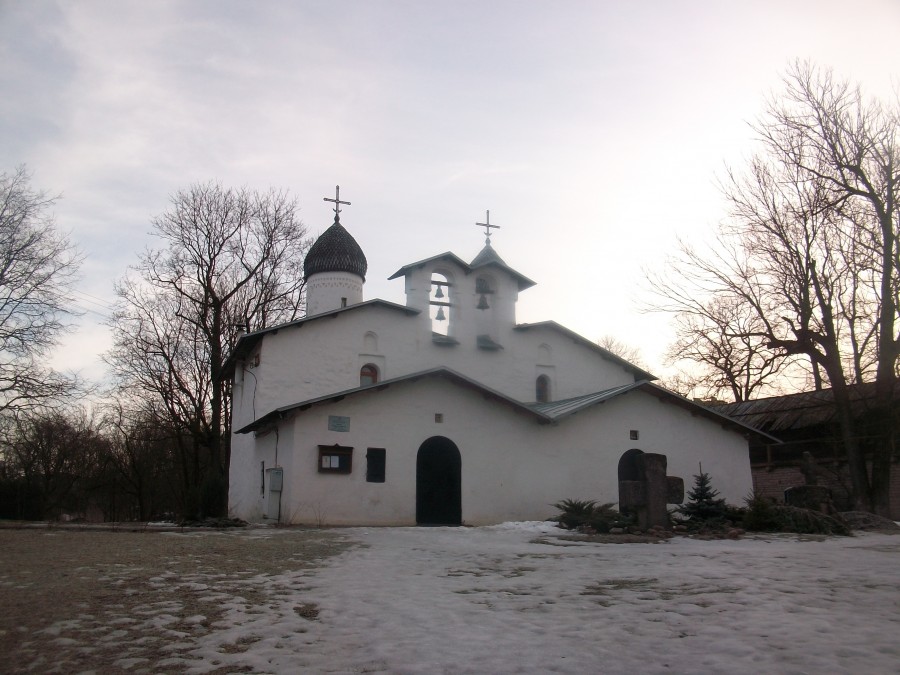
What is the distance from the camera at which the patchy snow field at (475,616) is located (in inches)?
160

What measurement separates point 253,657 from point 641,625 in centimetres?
243

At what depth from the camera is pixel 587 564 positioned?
8195 mm

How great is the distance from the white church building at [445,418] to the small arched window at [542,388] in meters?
0.06

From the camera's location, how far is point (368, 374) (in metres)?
23.7

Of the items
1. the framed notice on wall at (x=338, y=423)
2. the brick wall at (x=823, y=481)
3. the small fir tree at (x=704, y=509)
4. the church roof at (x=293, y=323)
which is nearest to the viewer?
the small fir tree at (x=704, y=509)

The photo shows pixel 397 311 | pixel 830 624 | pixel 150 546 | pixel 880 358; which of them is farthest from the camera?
pixel 397 311

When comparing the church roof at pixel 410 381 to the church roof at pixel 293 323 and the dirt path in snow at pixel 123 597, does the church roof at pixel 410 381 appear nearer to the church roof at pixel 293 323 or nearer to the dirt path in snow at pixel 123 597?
the church roof at pixel 293 323

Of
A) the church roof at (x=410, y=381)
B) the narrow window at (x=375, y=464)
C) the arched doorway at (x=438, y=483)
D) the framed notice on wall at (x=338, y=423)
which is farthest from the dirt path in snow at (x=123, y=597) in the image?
the arched doorway at (x=438, y=483)

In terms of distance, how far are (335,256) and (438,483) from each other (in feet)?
39.6

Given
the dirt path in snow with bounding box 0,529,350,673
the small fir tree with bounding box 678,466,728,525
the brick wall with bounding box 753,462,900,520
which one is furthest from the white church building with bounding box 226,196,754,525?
the dirt path in snow with bounding box 0,529,350,673

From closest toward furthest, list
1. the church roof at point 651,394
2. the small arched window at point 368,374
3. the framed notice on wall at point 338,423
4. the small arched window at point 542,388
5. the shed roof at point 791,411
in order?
1. the framed notice on wall at point 338,423
2. the church roof at point 651,394
3. the small arched window at point 368,374
4. the shed roof at point 791,411
5. the small arched window at point 542,388

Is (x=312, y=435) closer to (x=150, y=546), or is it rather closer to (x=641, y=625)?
(x=150, y=546)

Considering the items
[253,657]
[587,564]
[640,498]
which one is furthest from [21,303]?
[253,657]

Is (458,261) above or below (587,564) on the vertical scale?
above
